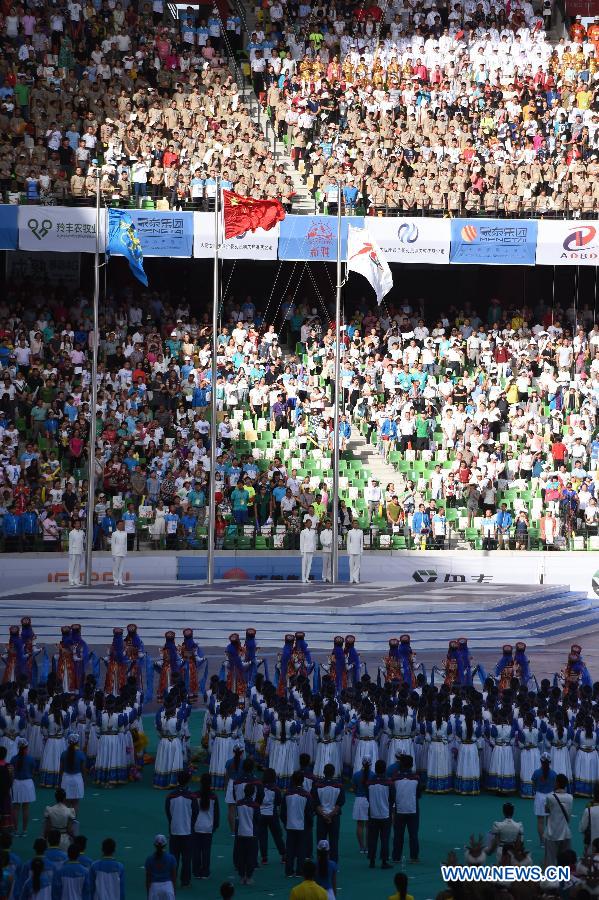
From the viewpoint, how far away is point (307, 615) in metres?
31.0

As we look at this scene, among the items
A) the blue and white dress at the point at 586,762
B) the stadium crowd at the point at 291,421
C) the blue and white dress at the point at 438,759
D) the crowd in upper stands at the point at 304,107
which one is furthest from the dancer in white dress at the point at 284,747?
the crowd in upper stands at the point at 304,107

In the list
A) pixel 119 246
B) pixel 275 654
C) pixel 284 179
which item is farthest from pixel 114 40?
pixel 275 654

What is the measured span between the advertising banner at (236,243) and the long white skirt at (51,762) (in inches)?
862

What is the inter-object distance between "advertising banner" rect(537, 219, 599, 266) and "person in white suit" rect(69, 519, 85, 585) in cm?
1512

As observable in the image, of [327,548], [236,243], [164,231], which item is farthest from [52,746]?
[236,243]

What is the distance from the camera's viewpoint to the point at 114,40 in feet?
148

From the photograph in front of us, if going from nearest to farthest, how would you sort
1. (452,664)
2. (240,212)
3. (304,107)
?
(452,664) → (240,212) → (304,107)

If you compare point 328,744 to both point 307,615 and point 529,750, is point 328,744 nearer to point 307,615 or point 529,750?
point 529,750

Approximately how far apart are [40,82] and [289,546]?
592 inches

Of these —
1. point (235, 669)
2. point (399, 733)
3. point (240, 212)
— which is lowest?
point (399, 733)

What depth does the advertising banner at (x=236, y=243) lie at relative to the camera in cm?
4128

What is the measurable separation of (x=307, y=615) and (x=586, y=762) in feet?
36.2

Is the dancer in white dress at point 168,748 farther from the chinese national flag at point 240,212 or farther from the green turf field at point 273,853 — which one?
the chinese national flag at point 240,212

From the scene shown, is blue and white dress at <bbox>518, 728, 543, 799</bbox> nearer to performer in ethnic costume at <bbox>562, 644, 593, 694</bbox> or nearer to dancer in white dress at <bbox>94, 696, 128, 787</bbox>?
performer in ethnic costume at <bbox>562, 644, 593, 694</bbox>
